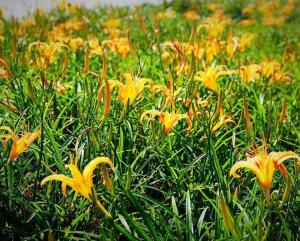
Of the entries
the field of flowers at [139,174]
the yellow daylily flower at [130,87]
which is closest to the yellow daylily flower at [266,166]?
the field of flowers at [139,174]

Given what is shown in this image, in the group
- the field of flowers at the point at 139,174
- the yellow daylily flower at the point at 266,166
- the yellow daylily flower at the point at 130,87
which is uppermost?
the yellow daylily flower at the point at 130,87

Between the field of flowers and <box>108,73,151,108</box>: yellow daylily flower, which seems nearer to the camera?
the field of flowers

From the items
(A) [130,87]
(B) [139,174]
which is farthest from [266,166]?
(A) [130,87]

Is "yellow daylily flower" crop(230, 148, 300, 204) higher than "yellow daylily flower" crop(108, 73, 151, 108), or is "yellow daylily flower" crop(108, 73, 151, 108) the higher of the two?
"yellow daylily flower" crop(108, 73, 151, 108)

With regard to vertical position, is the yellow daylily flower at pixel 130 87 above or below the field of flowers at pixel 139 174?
above

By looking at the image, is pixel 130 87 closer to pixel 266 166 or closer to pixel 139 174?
pixel 139 174

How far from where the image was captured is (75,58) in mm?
3543

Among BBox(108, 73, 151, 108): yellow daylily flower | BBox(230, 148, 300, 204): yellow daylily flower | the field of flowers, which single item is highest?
BBox(108, 73, 151, 108): yellow daylily flower

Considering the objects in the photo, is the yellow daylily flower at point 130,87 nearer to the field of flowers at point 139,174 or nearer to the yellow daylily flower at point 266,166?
the field of flowers at point 139,174

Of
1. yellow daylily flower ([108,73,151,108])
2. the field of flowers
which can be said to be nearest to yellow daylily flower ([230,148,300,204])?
the field of flowers

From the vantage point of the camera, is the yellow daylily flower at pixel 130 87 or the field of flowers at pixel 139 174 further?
the yellow daylily flower at pixel 130 87

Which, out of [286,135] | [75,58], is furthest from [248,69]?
[75,58]

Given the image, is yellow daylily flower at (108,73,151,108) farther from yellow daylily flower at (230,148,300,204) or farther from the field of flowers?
yellow daylily flower at (230,148,300,204)

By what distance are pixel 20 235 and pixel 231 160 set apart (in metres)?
0.84
